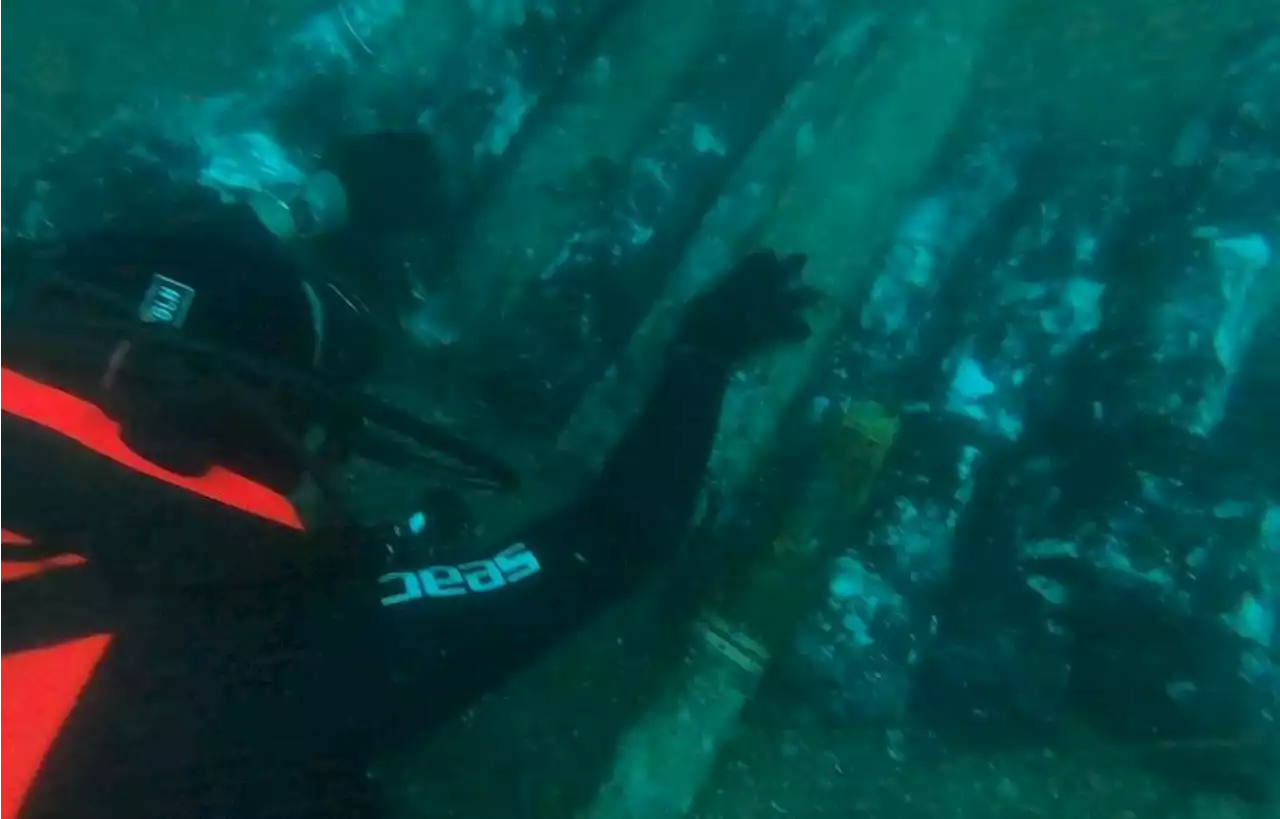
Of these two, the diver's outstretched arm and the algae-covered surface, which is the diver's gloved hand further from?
the algae-covered surface

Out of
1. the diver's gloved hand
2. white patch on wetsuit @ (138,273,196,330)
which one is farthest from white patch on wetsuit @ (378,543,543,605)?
the diver's gloved hand

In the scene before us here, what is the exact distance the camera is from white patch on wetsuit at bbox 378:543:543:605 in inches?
39.0

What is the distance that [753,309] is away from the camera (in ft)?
4.52

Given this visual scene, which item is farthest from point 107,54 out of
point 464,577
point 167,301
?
point 464,577

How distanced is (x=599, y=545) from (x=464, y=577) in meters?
0.18

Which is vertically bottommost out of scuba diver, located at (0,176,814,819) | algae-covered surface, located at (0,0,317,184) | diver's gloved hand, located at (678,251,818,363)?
scuba diver, located at (0,176,814,819)

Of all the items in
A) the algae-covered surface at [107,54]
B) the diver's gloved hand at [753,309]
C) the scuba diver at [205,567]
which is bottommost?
the scuba diver at [205,567]

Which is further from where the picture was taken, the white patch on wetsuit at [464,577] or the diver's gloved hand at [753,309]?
the diver's gloved hand at [753,309]

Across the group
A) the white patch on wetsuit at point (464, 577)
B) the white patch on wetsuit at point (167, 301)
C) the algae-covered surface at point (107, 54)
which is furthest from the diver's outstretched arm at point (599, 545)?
the algae-covered surface at point (107, 54)

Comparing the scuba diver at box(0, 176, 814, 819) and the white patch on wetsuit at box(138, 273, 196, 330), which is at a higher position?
the white patch on wetsuit at box(138, 273, 196, 330)

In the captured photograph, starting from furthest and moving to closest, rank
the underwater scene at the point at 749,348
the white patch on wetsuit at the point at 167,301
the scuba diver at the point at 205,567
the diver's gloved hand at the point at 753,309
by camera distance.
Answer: the diver's gloved hand at the point at 753,309 → the underwater scene at the point at 749,348 → the white patch on wetsuit at the point at 167,301 → the scuba diver at the point at 205,567

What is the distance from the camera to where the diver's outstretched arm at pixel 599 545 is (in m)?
1.00

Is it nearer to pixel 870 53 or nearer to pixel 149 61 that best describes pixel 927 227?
pixel 870 53

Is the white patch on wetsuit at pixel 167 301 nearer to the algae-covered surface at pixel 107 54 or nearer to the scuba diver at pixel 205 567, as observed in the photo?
the scuba diver at pixel 205 567
